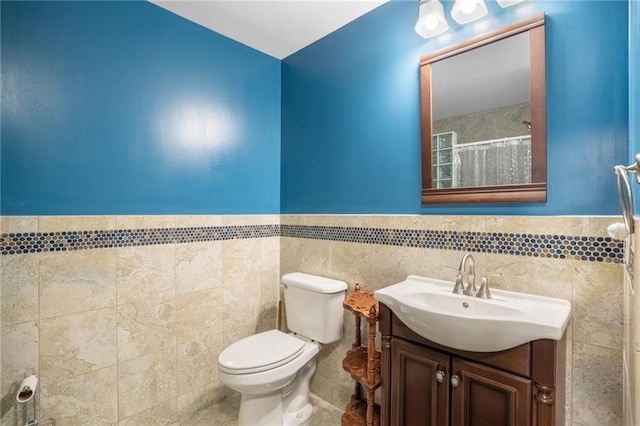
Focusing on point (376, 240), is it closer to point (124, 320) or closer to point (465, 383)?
point (465, 383)

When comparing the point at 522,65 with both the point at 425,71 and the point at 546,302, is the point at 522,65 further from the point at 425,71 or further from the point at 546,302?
the point at 546,302

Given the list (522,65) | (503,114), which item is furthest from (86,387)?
(522,65)

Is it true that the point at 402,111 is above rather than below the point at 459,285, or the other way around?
above

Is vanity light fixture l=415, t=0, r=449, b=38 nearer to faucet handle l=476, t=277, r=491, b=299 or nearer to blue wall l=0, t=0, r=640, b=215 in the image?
blue wall l=0, t=0, r=640, b=215

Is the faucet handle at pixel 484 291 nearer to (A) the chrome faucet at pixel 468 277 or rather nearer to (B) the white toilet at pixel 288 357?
(A) the chrome faucet at pixel 468 277

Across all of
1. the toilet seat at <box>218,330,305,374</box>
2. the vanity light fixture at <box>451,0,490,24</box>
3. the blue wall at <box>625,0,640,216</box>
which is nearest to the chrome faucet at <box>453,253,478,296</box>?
the blue wall at <box>625,0,640,216</box>

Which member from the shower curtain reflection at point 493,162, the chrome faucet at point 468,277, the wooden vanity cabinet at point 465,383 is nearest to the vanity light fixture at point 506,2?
the shower curtain reflection at point 493,162

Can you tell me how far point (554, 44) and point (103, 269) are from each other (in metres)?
2.26

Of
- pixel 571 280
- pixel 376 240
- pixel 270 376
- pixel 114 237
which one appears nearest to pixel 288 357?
pixel 270 376

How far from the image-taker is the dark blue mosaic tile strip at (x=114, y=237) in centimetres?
136

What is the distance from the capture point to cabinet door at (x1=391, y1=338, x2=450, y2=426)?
1.14 metres

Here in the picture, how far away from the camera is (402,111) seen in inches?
65.1

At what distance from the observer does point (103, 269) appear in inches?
61.4

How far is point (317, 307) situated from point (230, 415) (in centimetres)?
86
